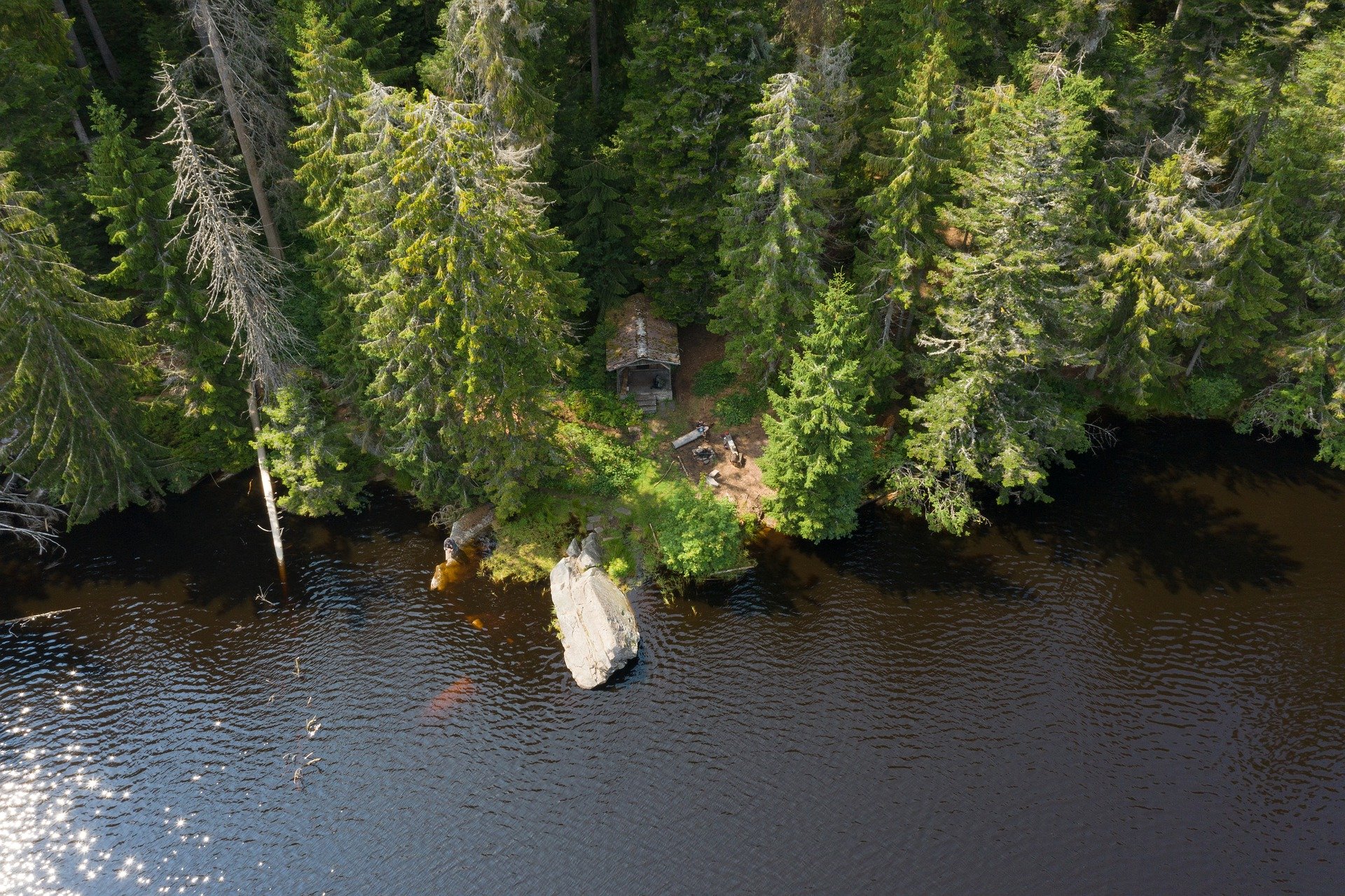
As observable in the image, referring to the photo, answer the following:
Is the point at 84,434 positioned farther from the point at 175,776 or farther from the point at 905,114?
the point at 905,114

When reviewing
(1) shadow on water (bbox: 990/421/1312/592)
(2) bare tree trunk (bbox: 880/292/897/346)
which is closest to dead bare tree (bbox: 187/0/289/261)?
(2) bare tree trunk (bbox: 880/292/897/346)

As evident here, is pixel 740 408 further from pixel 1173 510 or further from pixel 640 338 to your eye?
pixel 1173 510

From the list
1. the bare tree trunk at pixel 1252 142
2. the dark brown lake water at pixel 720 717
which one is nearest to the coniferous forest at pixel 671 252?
the bare tree trunk at pixel 1252 142

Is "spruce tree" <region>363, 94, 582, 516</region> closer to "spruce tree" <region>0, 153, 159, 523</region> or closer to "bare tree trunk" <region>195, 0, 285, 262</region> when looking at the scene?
"bare tree trunk" <region>195, 0, 285, 262</region>

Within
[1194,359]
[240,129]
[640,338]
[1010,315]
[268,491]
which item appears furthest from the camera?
[1194,359]

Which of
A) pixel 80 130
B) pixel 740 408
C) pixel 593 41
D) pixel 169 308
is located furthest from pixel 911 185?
pixel 80 130

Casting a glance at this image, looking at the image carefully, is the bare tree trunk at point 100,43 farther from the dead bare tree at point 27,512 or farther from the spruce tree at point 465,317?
the spruce tree at point 465,317

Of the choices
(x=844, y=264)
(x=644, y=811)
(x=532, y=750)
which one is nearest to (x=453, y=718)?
(x=532, y=750)
